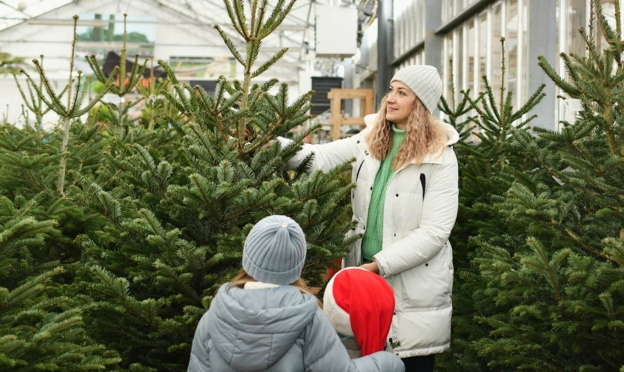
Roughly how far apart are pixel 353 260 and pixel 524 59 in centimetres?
602

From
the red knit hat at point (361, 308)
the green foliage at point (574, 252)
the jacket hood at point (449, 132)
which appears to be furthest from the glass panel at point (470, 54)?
the red knit hat at point (361, 308)

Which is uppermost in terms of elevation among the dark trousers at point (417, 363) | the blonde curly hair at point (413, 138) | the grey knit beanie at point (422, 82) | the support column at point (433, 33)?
the support column at point (433, 33)

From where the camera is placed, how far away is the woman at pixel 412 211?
2.82 meters

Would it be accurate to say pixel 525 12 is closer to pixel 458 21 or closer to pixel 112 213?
pixel 458 21

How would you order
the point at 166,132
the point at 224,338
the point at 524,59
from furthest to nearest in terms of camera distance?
1. the point at 524,59
2. the point at 166,132
3. the point at 224,338

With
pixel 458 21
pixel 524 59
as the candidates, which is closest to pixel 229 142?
pixel 524 59

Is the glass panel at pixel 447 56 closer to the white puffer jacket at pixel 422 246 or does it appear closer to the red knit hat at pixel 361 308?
the white puffer jacket at pixel 422 246

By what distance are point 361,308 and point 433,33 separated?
1062 centimetres

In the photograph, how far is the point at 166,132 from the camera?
17.7 feet

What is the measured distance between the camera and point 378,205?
294 centimetres

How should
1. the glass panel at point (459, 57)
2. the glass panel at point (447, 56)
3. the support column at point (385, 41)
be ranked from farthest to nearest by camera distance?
1. the support column at point (385, 41)
2. the glass panel at point (447, 56)
3. the glass panel at point (459, 57)

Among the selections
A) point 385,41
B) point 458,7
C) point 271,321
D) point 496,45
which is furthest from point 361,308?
point 385,41

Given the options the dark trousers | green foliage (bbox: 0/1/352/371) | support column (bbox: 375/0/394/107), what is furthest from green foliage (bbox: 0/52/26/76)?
support column (bbox: 375/0/394/107)

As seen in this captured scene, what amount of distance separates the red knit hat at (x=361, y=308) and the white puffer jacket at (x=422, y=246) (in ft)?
1.61
